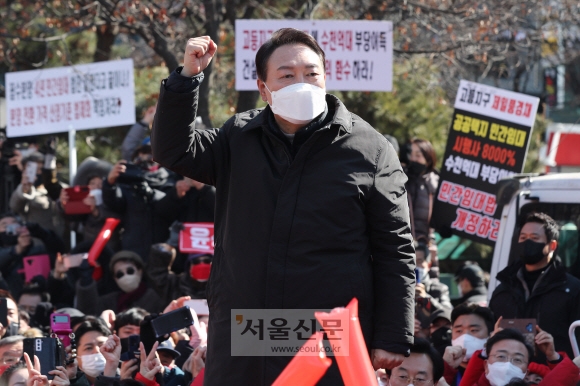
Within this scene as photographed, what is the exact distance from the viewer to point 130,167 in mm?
8492

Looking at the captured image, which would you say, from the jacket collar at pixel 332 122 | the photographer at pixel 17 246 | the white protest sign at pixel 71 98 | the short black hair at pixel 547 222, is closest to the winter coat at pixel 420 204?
the short black hair at pixel 547 222

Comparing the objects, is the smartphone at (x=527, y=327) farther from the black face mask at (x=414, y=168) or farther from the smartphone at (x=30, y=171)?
the smartphone at (x=30, y=171)

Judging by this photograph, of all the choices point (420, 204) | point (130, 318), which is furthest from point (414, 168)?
point (130, 318)

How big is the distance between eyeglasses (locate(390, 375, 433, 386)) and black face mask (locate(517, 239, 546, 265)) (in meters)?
1.17

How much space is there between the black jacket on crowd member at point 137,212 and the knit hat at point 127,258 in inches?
17.6

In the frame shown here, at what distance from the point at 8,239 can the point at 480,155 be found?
13.5 ft

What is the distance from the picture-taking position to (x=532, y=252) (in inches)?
235

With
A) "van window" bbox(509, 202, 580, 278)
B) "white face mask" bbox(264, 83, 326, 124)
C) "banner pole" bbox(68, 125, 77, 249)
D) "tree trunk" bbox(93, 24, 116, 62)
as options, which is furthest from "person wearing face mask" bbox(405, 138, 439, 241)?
"tree trunk" bbox(93, 24, 116, 62)

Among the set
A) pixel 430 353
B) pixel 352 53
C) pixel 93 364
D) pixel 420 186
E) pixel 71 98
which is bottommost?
pixel 93 364

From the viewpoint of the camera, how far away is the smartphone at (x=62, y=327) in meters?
5.46

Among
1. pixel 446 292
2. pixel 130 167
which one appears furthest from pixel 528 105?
pixel 130 167

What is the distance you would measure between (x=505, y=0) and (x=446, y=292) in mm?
4722

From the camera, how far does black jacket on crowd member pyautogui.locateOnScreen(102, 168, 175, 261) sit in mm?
8445

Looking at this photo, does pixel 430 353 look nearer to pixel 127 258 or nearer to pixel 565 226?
pixel 565 226
